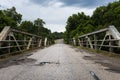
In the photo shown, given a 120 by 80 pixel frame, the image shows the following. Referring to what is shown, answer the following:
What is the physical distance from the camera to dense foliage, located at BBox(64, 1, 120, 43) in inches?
1287

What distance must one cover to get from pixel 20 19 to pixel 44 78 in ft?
245

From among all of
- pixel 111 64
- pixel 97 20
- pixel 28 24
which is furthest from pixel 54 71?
pixel 28 24

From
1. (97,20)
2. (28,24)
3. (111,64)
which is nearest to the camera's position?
(111,64)

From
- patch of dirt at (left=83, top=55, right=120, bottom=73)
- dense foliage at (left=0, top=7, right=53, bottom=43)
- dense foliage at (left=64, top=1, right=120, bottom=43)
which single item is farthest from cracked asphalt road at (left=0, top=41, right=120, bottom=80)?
dense foliage at (left=0, top=7, right=53, bottom=43)

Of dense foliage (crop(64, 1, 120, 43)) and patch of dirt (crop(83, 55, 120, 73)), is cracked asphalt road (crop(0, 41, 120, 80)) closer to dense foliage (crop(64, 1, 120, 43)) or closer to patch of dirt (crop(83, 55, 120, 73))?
patch of dirt (crop(83, 55, 120, 73))

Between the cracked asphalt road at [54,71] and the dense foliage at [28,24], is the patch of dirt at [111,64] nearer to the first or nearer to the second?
the cracked asphalt road at [54,71]

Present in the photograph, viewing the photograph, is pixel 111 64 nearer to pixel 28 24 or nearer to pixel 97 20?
pixel 97 20

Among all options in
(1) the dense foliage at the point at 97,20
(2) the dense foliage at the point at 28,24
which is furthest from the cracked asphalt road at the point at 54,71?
(2) the dense foliage at the point at 28,24

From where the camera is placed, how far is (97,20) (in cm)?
4616

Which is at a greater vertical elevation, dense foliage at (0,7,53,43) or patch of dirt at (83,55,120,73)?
dense foliage at (0,7,53,43)

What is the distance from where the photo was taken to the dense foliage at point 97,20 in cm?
3268

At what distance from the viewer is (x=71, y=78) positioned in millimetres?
5109

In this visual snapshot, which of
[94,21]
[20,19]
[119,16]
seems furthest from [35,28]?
[119,16]

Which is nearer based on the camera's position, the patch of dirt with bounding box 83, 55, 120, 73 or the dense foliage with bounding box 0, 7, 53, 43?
the patch of dirt with bounding box 83, 55, 120, 73
